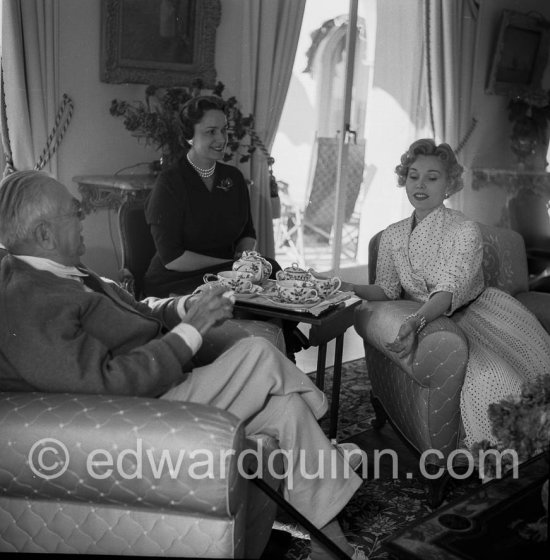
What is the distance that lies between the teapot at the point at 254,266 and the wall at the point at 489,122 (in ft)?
17.0

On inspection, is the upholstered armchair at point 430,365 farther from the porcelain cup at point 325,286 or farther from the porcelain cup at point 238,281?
the porcelain cup at point 238,281

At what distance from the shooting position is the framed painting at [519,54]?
303 inches

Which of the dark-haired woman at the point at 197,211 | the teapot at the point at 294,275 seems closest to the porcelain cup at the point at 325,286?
the teapot at the point at 294,275

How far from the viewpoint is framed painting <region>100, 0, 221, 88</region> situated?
193 inches

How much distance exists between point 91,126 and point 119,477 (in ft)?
11.4

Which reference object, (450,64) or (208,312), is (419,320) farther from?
(450,64)

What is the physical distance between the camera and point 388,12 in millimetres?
7113

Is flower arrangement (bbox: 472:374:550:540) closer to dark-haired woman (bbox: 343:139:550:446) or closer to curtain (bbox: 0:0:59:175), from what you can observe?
dark-haired woman (bbox: 343:139:550:446)

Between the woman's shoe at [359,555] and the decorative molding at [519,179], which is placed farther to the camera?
the decorative molding at [519,179]

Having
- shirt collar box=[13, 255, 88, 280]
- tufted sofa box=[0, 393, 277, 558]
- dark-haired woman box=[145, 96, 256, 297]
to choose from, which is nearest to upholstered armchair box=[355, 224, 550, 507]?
dark-haired woman box=[145, 96, 256, 297]

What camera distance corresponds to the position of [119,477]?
6.30 feet

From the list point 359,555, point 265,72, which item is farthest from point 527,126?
point 359,555

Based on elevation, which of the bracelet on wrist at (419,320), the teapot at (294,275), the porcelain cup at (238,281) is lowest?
the bracelet on wrist at (419,320)

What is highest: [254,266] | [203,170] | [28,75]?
[28,75]
